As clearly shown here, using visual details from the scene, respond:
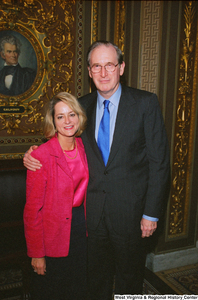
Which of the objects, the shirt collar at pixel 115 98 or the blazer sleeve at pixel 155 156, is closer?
the blazer sleeve at pixel 155 156

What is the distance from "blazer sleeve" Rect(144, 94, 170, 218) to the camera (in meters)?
1.96

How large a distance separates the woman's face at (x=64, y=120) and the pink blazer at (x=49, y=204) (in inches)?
4.5

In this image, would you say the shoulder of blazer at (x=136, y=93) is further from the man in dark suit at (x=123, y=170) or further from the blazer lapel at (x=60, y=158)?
the blazer lapel at (x=60, y=158)

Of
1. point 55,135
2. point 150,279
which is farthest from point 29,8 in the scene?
point 150,279

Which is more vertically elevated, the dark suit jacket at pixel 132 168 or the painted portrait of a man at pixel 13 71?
the painted portrait of a man at pixel 13 71

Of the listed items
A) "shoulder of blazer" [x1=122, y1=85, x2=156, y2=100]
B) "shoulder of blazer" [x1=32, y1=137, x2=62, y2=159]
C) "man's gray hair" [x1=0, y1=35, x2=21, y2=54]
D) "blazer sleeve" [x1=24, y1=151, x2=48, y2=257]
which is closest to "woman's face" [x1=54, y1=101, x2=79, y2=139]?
"shoulder of blazer" [x1=32, y1=137, x2=62, y2=159]

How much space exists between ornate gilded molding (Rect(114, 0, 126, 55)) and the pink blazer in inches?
77.4

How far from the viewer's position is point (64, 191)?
1.95m

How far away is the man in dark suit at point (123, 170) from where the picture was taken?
6.53ft

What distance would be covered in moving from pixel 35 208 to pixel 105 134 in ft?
2.48

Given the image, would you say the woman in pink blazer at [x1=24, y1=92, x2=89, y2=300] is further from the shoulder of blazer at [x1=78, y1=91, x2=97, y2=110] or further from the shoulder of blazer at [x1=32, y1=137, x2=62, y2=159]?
the shoulder of blazer at [x1=78, y1=91, x2=97, y2=110]

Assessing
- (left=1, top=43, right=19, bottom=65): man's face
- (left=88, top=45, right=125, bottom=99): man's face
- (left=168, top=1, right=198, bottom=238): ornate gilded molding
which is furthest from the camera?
(left=1, top=43, right=19, bottom=65): man's face

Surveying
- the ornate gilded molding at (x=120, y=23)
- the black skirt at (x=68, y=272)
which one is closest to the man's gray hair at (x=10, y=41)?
the ornate gilded molding at (x=120, y=23)

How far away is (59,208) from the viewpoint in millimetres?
1961
